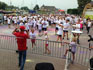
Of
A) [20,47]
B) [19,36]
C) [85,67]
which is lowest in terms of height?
[85,67]

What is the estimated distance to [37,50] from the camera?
7.98 m

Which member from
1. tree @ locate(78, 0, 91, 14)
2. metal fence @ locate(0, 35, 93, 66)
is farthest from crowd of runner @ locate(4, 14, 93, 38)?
tree @ locate(78, 0, 91, 14)

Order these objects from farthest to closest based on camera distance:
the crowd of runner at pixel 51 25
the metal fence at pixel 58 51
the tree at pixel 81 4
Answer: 1. the tree at pixel 81 4
2. the crowd of runner at pixel 51 25
3. the metal fence at pixel 58 51

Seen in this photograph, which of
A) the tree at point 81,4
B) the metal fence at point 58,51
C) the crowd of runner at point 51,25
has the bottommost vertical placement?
the metal fence at point 58,51

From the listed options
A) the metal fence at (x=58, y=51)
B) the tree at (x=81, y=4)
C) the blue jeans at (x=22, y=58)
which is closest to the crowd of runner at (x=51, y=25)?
the metal fence at (x=58, y=51)

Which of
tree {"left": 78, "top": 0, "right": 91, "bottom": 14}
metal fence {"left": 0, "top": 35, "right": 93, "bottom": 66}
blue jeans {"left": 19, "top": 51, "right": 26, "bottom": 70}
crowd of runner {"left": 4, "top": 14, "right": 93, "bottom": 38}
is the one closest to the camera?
blue jeans {"left": 19, "top": 51, "right": 26, "bottom": 70}

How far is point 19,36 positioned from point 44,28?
8.45 meters

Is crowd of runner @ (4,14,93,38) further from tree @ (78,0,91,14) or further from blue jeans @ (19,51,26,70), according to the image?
tree @ (78,0,91,14)

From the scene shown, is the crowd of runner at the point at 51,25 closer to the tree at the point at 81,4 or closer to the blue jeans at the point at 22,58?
the blue jeans at the point at 22,58

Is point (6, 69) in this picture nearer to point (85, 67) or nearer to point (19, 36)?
point (19, 36)

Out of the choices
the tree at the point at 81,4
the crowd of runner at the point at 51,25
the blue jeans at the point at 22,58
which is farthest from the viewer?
the tree at the point at 81,4

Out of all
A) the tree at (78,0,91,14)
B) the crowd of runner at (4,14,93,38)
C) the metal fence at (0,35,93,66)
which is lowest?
the metal fence at (0,35,93,66)

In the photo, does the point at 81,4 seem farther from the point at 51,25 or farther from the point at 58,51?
the point at 58,51

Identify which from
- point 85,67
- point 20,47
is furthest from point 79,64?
point 20,47
